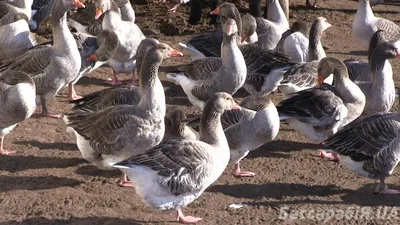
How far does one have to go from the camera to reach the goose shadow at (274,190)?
8.47 m

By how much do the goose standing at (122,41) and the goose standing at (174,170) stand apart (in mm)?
4118

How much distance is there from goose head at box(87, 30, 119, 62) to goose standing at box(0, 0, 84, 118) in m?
0.55

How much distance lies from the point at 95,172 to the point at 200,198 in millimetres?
1347

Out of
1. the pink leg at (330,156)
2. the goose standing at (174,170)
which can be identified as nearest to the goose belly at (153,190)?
the goose standing at (174,170)

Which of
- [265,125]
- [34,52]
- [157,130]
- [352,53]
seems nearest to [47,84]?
[34,52]

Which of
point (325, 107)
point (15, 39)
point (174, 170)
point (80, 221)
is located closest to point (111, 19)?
point (15, 39)

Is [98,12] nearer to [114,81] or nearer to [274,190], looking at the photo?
[114,81]

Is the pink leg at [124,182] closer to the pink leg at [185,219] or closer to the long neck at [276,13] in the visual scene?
the pink leg at [185,219]

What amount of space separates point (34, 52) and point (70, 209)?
10.00 feet

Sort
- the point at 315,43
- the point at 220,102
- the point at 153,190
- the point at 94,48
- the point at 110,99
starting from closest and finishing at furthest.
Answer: the point at 153,190 < the point at 220,102 < the point at 110,99 < the point at 315,43 < the point at 94,48

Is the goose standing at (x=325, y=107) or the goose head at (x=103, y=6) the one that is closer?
the goose standing at (x=325, y=107)

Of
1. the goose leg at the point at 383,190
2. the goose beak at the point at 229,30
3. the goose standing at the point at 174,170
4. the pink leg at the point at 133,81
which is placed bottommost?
the pink leg at the point at 133,81

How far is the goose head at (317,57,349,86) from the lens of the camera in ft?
31.4

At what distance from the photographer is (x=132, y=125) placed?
8070mm
